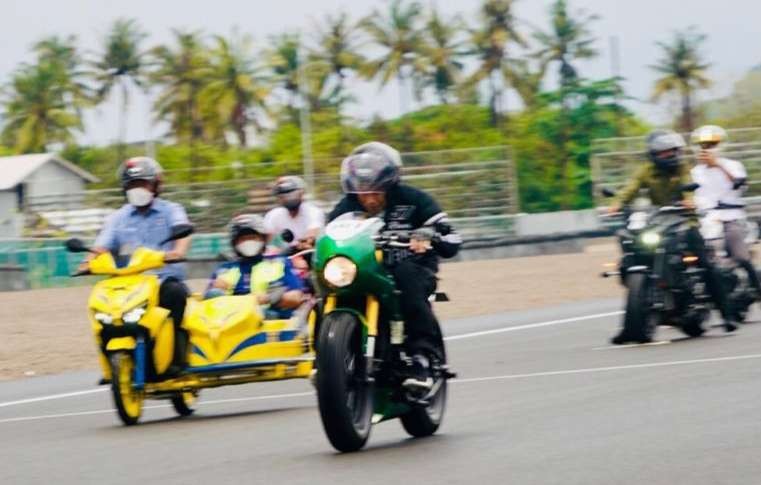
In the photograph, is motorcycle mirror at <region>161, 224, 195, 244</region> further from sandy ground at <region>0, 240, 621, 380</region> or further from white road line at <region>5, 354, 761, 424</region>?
sandy ground at <region>0, 240, 621, 380</region>

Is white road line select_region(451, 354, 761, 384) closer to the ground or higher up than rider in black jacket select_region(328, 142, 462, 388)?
closer to the ground

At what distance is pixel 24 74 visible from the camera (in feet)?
355

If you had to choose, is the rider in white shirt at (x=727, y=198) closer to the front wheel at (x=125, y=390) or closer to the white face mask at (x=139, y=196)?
the white face mask at (x=139, y=196)

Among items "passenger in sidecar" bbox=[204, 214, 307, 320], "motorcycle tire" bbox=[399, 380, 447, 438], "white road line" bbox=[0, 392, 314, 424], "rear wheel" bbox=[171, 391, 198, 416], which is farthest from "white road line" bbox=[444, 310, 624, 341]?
"motorcycle tire" bbox=[399, 380, 447, 438]

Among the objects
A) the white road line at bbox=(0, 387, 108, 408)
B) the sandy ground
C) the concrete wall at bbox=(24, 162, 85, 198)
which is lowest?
the sandy ground

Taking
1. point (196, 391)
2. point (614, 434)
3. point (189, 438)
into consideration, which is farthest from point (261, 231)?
point (614, 434)

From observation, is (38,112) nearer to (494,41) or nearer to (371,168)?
(494,41)

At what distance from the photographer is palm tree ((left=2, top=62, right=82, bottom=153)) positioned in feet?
353

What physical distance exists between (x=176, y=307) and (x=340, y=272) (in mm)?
3656

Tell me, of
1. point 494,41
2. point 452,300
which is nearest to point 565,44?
point 494,41

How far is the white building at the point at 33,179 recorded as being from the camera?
259ft

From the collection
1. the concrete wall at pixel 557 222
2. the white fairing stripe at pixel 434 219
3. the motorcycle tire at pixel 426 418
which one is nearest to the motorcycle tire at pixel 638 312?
the motorcycle tire at pixel 426 418

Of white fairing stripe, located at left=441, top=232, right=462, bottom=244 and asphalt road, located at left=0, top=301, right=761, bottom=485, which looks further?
white fairing stripe, located at left=441, top=232, right=462, bottom=244

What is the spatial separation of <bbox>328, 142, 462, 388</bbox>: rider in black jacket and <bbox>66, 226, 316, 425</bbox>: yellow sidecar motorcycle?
7.20 ft
